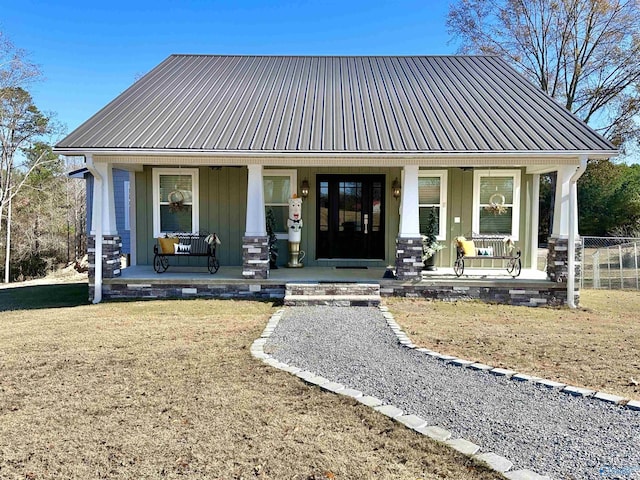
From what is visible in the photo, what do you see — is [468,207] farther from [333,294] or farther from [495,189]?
[333,294]

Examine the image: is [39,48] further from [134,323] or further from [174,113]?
[134,323]

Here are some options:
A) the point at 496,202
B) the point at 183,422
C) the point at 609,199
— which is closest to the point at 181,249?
the point at 183,422

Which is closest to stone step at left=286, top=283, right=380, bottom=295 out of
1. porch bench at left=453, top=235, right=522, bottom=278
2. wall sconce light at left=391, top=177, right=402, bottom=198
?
porch bench at left=453, top=235, right=522, bottom=278

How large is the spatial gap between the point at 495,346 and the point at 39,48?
23248 millimetres

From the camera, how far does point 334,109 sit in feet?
33.0

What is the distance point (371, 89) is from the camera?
11234 millimetres

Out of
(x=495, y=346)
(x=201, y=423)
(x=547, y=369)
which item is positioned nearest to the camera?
(x=201, y=423)

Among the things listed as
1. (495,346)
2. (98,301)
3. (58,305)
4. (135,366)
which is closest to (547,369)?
(495,346)

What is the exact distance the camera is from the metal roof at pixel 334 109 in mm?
8234

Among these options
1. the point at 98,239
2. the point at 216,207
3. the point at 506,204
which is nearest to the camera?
the point at 98,239

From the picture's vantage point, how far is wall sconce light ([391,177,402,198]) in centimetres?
1021

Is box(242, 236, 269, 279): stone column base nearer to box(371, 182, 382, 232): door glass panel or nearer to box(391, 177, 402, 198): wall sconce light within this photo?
box(371, 182, 382, 232): door glass panel

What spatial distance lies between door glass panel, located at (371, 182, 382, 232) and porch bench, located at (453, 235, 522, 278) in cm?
201

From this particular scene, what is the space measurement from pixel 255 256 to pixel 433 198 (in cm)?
437
